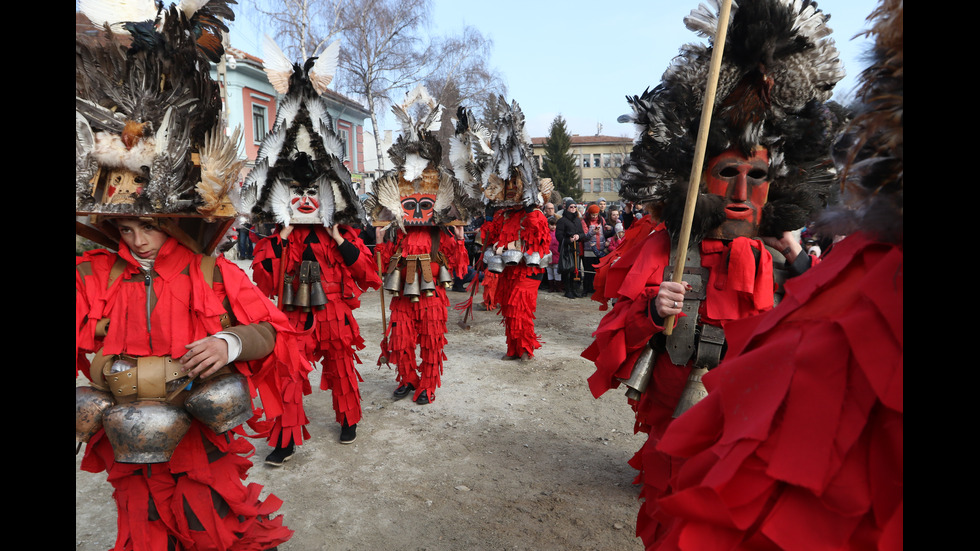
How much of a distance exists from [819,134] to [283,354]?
276cm

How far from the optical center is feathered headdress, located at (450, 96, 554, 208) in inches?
269

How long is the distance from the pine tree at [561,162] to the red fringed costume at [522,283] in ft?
102

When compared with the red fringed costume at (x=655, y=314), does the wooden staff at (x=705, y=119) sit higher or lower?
higher

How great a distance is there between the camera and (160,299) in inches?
94.7

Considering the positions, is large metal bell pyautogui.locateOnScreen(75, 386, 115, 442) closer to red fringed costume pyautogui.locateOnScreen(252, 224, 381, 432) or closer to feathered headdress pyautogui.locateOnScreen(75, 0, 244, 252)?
feathered headdress pyautogui.locateOnScreen(75, 0, 244, 252)

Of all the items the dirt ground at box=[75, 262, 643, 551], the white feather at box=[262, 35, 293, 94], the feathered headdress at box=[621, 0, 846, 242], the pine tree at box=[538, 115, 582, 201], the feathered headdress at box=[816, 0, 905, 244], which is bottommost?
the dirt ground at box=[75, 262, 643, 551]

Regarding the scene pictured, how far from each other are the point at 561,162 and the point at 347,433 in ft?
118

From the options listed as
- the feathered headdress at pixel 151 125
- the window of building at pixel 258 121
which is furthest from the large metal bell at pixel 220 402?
the window of building at pixel 258 121

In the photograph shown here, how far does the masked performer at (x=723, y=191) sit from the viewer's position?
2490 millimetres

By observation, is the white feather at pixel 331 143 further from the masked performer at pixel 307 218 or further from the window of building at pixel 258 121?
the window of building at pixel 258 121

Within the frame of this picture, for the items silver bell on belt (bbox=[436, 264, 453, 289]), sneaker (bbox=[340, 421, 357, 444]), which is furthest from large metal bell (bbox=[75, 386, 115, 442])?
silver bell on belt (bbox=[436, 264, 453, 289])

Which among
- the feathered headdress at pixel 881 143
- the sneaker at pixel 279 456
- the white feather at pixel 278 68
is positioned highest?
the white feather at pixel 278 68

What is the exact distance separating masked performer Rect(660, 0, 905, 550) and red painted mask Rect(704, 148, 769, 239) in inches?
58.3
